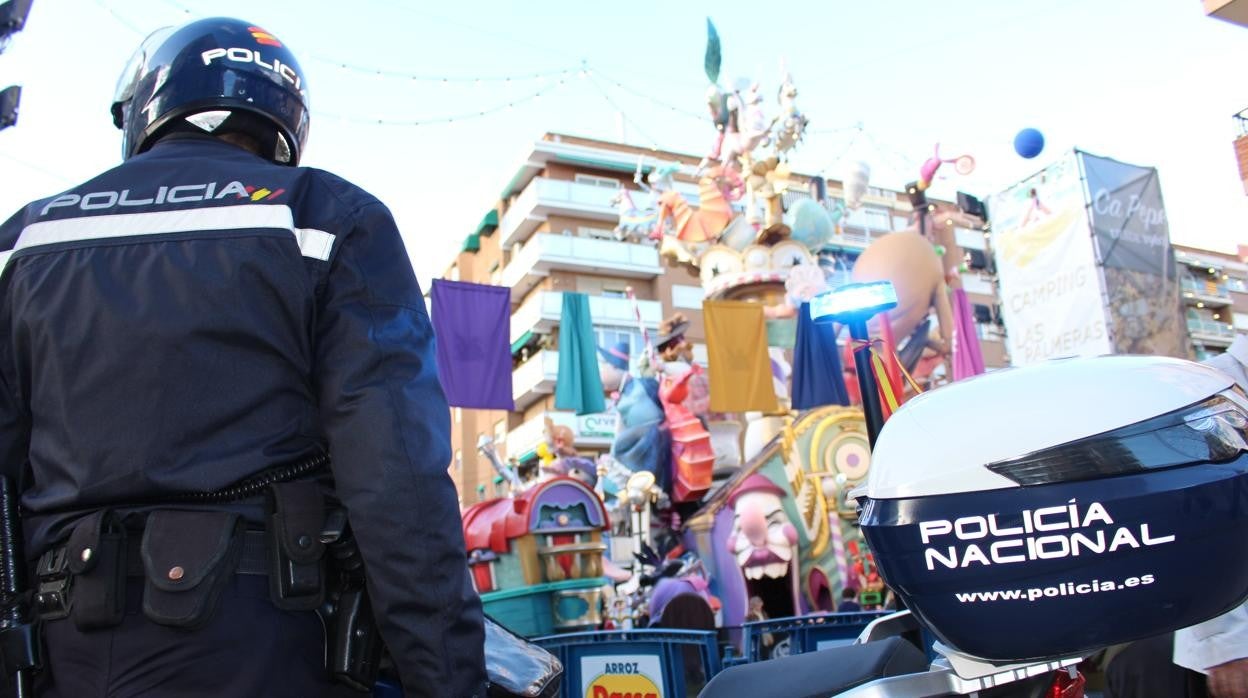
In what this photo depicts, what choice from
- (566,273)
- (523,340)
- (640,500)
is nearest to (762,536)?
(640,500)

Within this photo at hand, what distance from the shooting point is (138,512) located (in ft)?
4.91

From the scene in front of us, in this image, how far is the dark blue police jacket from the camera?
1.53m

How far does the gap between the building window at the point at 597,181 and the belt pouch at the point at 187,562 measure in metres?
33.7

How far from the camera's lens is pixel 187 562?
4.68 feet

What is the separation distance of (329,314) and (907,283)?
45.6ft

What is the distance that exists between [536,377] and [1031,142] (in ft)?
66.0

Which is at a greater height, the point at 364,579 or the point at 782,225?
the point at 782,225

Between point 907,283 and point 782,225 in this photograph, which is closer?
point 907,283

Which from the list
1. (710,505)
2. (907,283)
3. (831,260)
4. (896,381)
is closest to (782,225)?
(907,283)

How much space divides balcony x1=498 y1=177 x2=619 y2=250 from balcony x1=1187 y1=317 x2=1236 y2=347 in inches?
1130

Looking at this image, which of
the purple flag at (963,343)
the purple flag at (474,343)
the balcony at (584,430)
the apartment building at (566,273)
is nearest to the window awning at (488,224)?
the apartment building at (566,273)

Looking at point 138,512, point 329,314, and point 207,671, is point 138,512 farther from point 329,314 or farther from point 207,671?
point 329,314

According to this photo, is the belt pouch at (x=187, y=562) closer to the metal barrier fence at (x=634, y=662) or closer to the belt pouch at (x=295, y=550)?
the belt pouch at (x=295, y=550)

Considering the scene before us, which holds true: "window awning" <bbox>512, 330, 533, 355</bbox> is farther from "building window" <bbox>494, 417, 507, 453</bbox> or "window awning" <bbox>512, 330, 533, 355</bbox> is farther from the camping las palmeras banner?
the camping las palmeras banner
